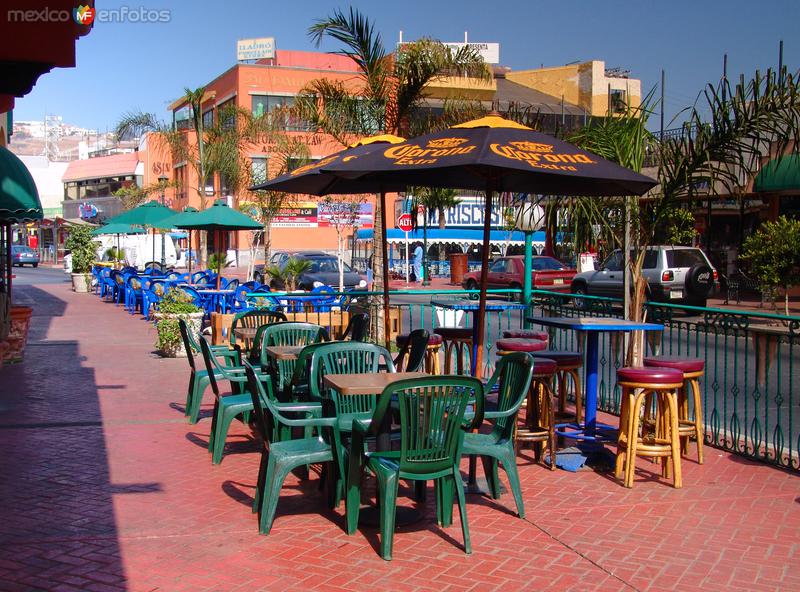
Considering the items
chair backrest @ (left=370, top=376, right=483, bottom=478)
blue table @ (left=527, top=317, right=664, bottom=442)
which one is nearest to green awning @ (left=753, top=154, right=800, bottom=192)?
blue table @ (left=527, top=317, right=664, bottom=442)

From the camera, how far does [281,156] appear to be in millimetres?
25906

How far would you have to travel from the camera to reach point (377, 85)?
12.9 metres

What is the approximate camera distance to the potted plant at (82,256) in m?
31.8

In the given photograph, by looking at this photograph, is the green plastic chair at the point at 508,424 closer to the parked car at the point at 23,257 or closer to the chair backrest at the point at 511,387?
the chair backrest at the point at 511,387

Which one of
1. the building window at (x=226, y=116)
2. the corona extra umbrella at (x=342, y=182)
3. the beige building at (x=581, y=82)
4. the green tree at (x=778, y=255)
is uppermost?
the beige building at (x=581, y=82)

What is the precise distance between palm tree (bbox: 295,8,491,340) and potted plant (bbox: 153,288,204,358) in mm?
3471

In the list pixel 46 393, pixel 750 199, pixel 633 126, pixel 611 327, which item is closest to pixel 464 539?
pixel 611 327

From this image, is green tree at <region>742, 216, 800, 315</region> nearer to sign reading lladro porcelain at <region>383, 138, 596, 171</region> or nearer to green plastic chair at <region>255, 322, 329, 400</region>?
green plastic chair at <region>255, 322, 329, 400</region>

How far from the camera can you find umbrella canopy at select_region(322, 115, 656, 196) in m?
6.10

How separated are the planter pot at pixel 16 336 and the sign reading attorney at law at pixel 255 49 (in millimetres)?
56457

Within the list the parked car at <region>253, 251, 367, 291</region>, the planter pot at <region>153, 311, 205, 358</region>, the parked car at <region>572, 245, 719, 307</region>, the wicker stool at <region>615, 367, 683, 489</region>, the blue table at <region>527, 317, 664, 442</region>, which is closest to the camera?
the wicker stool at <region>615, 367, 683, 489</region>

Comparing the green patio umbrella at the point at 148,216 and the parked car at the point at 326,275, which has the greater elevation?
the green patio umbrella at the point at 148,216

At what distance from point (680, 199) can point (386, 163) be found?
4.46 meters

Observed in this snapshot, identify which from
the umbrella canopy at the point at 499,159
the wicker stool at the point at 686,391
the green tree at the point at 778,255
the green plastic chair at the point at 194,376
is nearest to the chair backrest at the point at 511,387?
the umbrella canopy at the point at 499,159
